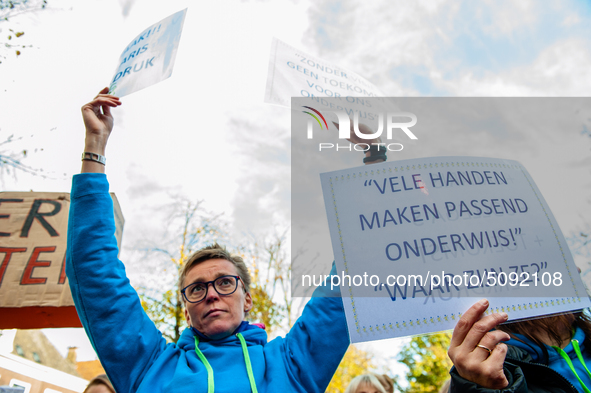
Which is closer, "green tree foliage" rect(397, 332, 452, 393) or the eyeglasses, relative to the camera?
the eyeglasses

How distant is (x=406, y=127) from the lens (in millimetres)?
2293

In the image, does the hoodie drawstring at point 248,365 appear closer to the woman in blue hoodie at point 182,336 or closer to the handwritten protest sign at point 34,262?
the woman in blue hoodie at point 182,336

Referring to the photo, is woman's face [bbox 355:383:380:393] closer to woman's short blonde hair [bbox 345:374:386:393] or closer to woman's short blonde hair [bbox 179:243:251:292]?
woman's short blonde hair [bbox 345:374:386:393]

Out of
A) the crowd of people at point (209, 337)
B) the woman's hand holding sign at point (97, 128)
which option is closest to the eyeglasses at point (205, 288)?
the crowd of people at point (209, 337)

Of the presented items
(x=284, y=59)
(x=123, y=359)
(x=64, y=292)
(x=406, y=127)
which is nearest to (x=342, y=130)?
(x=406, y=127)

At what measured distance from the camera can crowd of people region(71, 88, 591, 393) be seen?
1.35 metres

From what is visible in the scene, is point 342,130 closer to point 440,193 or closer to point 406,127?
point 406,127

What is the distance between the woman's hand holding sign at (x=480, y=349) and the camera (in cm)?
101

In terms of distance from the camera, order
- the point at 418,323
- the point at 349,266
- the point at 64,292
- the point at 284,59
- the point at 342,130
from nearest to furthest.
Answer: the point at 418,323, the point at 349,266, the point at 342,130, the point at 284,59, the point at 64,292

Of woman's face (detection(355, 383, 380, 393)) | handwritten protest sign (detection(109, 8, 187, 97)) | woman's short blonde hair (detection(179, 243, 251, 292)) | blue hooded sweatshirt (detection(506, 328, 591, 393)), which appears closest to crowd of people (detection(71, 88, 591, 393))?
blue hooded sweatshirt (detection(506, 328, 591, 393))

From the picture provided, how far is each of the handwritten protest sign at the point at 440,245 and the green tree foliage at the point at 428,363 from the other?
15114 millimetres

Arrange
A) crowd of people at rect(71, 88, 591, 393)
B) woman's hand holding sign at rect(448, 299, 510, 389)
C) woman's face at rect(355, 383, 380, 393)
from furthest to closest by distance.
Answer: woman's face at rect(355, 383, 380, 393) < crowd of people at rect(71, 88, 591, 393) < woman's hand holding sign at rect(448, 299, 510, 389)

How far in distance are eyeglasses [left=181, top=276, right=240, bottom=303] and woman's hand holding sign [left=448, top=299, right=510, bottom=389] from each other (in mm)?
1124

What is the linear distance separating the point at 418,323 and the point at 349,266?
0.97 ft
